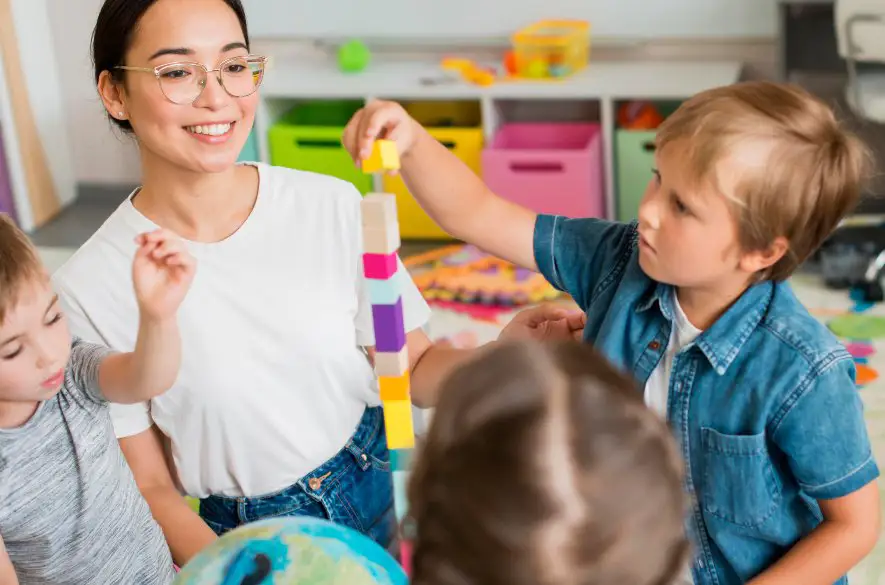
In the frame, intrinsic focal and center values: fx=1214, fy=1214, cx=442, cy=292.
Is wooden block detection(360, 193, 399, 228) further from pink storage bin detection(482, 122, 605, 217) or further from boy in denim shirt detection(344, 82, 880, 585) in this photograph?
pink storage bin detection(482, 122, 605, 217)

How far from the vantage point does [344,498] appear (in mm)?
1577

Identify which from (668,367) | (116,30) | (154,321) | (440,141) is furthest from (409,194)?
(154,321)

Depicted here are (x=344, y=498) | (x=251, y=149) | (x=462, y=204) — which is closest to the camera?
(x=462, y=204)

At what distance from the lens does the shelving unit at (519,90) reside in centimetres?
380

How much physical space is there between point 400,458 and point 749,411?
37 centimetres

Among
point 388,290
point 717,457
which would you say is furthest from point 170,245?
point 717,457

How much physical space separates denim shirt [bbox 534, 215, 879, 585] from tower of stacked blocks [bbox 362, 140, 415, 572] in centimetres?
31

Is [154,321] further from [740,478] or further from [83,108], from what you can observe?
[83,108]

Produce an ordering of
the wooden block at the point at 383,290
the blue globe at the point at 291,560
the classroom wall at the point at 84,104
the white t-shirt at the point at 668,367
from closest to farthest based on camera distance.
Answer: the blue globe at the point at 291,560 → the wooden block at the point at 383,290 → the white t-shirt at the point at 668,367 → the classroom wall at the point at 84,104

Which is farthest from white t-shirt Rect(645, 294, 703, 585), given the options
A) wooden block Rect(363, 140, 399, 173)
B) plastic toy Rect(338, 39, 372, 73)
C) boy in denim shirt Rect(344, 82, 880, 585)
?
plastic toy Rect(338, 39, 372, 73)

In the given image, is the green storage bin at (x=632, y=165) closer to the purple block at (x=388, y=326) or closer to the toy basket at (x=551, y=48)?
the toy basket at (x=551, y=48)

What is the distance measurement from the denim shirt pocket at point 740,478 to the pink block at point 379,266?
41 cm

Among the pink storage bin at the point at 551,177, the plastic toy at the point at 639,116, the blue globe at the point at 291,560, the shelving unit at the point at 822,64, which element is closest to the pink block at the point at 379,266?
the blue globe at the point at 291,560

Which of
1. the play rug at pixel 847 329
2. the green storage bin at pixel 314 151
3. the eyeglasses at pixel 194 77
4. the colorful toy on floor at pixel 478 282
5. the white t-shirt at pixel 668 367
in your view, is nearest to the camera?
the white t-shirt at pixel 668 367
